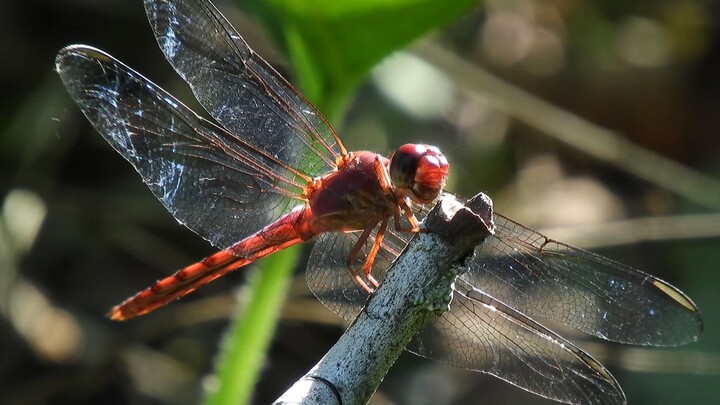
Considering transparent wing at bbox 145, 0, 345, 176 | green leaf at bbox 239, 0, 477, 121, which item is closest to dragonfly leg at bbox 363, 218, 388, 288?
transparent wing at bbox 145, 0, 345, 176

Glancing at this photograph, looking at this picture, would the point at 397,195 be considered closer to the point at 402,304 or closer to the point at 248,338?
the point at 248,338

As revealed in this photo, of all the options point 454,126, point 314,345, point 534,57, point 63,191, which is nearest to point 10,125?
point 63,191

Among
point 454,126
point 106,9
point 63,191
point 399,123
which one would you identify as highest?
point 454,126

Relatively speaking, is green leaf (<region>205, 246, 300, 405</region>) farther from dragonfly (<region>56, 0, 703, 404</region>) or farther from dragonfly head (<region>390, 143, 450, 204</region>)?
dragonfly head (<region>390, 143, 450, 204</region>)

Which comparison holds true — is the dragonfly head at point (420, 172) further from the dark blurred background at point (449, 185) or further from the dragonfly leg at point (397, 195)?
the dark blurred background at point (449, 185)

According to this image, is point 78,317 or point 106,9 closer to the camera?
point 78,317

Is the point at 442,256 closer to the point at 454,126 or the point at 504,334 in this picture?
the point at 504,334

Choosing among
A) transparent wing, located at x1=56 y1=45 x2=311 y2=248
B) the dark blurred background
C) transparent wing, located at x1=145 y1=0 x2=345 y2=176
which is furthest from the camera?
the dark blurred background

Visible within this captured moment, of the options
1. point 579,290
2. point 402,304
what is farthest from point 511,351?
point 402,304

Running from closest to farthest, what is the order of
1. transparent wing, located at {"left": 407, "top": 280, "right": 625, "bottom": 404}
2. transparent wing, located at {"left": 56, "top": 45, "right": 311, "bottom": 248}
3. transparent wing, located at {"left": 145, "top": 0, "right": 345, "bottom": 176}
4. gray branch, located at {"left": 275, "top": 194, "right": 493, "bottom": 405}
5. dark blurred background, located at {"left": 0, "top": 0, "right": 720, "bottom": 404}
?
gray branch, located at {"left": 275, "top": 194, "right": 493, "bottom": 405}, transparent wing, located at {"left": 407, "top": 280, "right": 625, "bottom": 404}, transparent wing, located at {"left": 56, "top": 45, "right": 311, "bottom": 248}, transparent wing, located at {"left": 145, "top": 0, "right": 345, "bottom": 176}, dark blurred background, located at {"left": 0, "top": 0, "right": 720, "bottom": 404}
